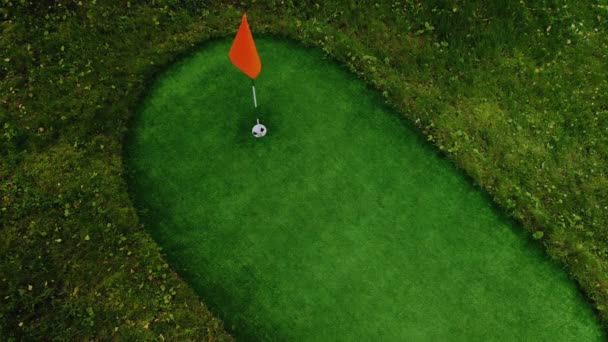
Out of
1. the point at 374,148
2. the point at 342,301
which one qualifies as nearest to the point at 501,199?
the point at 374,148

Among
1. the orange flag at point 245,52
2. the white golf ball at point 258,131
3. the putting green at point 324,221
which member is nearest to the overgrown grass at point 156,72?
the putting green at point 324,221

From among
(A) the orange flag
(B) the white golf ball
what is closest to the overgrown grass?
(B) the white golf ball

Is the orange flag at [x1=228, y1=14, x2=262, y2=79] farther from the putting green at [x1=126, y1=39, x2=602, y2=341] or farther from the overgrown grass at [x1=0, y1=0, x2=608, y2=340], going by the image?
the overgrown grass at [x1=0, y1=0, x2=608, y2=340]

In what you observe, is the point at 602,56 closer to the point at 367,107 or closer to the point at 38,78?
the point at 367,107

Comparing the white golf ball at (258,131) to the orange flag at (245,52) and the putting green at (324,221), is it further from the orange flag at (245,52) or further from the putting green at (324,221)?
the orange flag at (245,52)

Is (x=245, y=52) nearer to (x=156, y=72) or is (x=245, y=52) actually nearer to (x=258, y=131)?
(x=258, y=131)

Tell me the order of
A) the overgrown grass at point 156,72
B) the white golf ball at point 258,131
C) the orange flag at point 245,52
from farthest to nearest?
the white golf ball at point 258,131
the overgrown grass at point 156,72
the orange flag at point 245,52

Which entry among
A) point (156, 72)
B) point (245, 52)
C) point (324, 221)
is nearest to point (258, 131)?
point (245, 52)
